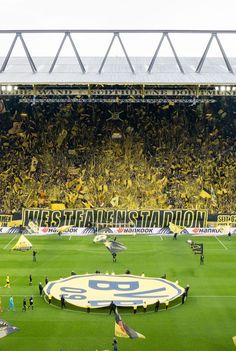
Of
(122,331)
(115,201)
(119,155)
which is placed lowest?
(122,331)

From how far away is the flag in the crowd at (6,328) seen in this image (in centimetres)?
2298

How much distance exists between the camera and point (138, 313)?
1007 inches

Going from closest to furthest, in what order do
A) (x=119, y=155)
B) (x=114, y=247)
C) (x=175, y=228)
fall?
(x=114, y=247) < (x=175, y=228) < (x=119, y=155)

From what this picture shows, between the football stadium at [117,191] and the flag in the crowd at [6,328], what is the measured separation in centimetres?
52

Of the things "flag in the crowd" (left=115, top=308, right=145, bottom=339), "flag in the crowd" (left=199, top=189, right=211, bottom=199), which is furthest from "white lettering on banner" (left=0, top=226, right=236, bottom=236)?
"flag in the crowd" (left=115, top=308, right=145, bottom=339)

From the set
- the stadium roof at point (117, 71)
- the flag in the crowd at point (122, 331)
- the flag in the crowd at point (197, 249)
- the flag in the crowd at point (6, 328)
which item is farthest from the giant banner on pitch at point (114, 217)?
the flag in the crowd at point (122, 331)

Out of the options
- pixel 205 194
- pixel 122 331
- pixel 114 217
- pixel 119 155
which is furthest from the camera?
pixel 119 155

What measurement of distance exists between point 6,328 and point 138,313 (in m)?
5.94

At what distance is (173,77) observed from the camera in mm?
42844

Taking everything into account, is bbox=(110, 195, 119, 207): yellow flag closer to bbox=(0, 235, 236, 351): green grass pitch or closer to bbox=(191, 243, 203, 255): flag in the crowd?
bbox=(0, 235, 236, 351): green grass pitch

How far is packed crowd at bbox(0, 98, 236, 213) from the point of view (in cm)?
4903

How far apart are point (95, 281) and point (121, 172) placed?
21249 mm

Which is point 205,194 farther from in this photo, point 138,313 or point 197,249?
point 138,313

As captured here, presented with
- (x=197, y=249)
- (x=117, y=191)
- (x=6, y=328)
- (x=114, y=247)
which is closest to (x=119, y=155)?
(x=117, y=191)
